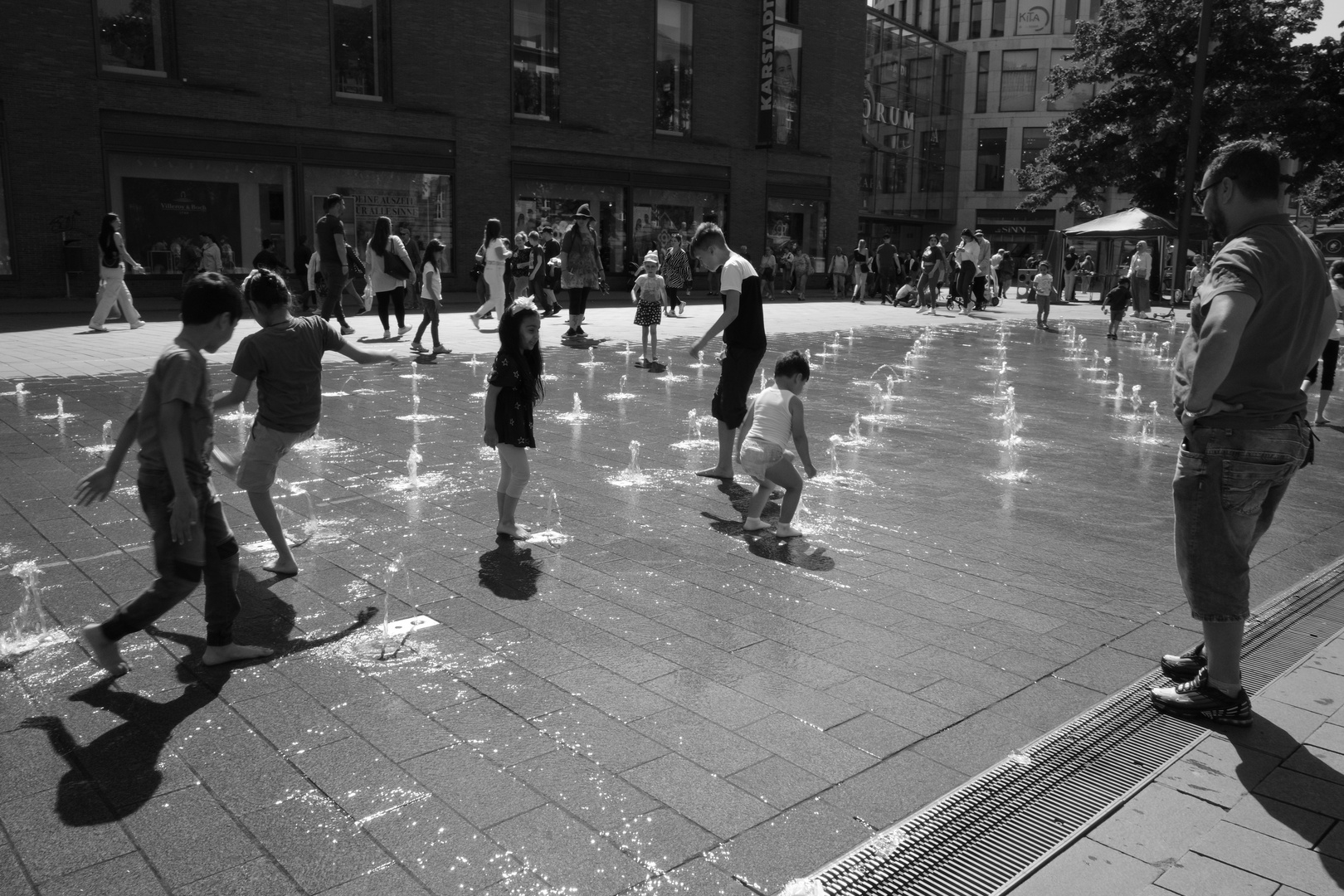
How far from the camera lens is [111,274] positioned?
650 inches

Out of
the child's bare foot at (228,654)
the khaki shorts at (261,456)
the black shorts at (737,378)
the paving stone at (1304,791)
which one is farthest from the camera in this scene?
the black shorts at (737,378)

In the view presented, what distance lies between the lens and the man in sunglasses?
3633 millimetres

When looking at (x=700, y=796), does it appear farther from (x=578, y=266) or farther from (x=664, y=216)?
(x=664, y=216)

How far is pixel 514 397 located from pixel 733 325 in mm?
1975

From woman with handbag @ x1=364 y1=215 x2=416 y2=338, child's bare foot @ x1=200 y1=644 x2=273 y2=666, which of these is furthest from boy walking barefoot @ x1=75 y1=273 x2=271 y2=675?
woman with handbag @ x1=364 y1=215 x2=416 y2=338

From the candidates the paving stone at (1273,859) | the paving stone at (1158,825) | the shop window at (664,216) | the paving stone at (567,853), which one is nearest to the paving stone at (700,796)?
the paving stone at (567,853)

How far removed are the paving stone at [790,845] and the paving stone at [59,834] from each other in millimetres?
1712

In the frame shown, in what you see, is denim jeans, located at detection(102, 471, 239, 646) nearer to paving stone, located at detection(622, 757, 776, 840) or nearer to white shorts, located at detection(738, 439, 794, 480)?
paving stone, located at detection(622, 757, 776, 840)

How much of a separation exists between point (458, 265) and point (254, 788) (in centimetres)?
2585

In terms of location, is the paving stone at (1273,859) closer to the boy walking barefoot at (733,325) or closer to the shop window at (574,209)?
the boy walking barefoot at (733,325)

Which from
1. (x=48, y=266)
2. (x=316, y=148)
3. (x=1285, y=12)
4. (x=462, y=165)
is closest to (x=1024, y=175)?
(x=1285, y=12)

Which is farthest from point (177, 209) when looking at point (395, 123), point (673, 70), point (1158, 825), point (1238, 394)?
point (1158, 825)

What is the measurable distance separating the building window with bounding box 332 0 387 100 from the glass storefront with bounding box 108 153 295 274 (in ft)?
9.05

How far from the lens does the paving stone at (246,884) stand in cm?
276
